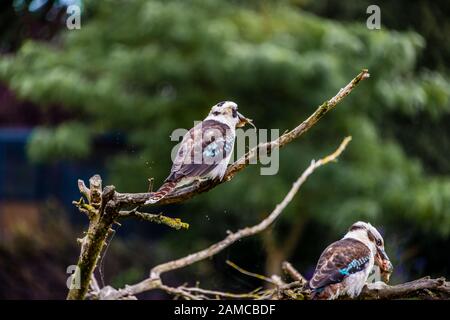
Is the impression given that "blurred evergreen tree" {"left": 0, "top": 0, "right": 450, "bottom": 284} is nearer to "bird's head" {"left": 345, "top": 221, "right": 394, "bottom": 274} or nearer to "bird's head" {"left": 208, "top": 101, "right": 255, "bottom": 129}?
"bird's head" {"left": 208, "top": 101, "right": 255, "bottom": 129}

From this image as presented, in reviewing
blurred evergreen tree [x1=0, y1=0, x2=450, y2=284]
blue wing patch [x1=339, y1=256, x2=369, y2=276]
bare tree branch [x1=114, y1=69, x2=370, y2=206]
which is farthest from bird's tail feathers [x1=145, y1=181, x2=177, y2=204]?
blurred evergreen tree [x1=0, y1=0, x2=450, y2=284]

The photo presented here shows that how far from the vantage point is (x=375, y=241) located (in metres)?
2.08

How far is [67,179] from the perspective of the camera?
11547mm

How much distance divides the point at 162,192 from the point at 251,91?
6.67 metres

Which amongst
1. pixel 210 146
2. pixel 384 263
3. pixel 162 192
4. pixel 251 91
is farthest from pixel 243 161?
pixel 251 91

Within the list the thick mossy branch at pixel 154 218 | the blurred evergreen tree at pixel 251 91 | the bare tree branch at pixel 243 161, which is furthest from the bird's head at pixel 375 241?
the blurred evergreen tree at pixel 251 91

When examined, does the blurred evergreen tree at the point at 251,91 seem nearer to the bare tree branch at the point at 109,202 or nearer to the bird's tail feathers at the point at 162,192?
the bare tree branch at the point at 109,202

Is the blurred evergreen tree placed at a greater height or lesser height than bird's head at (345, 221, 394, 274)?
greater

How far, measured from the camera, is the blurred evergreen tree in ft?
27.3

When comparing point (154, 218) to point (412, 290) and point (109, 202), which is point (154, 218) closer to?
point (109, 202)

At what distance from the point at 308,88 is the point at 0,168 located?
558 cm

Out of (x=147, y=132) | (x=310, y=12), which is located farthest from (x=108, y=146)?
(x=310, y=12)

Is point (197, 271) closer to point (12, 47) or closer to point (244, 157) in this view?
point (12, 47)

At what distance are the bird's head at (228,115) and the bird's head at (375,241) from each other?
403 millimetres
